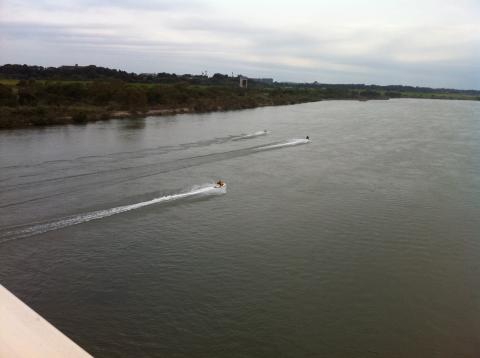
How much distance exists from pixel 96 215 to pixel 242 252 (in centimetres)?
535

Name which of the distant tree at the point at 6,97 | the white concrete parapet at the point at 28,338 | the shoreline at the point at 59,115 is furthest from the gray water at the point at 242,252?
the distant tree at the point at 6,97

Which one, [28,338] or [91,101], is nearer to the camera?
[28,338]

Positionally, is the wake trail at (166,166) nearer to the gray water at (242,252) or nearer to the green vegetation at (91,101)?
the gray water at (242,252)

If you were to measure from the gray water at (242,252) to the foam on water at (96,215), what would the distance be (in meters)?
0.06

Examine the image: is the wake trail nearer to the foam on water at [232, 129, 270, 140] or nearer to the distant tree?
the foam on water at [232, 129, 270, 140]

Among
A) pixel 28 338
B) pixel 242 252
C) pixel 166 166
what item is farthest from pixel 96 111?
pixel 28 338

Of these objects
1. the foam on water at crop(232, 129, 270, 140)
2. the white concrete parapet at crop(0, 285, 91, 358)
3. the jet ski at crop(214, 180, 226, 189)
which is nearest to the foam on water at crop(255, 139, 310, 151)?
the foam on water at crop(232, 129, 270, 140)

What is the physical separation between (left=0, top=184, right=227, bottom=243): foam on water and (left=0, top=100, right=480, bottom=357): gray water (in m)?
0.06

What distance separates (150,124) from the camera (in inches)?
1531

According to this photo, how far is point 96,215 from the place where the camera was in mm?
15000

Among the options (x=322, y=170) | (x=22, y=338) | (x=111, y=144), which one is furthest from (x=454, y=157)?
(x=22, y=338)

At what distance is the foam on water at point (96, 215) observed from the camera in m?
13.2

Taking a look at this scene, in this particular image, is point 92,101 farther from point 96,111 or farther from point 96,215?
point 96,215

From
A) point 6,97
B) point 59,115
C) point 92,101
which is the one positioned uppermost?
point 6,97
